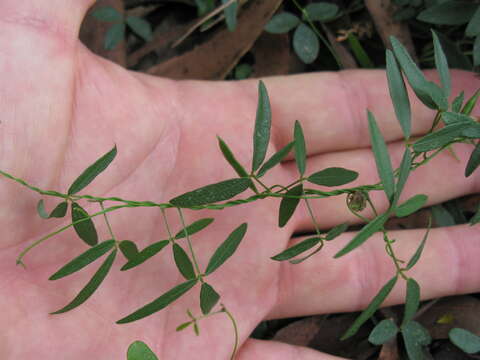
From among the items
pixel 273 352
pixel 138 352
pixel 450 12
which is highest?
pixel 450 12

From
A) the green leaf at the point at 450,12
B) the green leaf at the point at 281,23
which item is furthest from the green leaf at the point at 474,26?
the green leaf at the point at 281,23

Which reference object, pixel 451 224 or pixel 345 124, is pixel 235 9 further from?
A: pixel 451 224

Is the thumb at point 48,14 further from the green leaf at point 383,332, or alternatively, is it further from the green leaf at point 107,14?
the green leaf at point 383,332

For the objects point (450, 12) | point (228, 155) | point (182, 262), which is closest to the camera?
point (228, 155)

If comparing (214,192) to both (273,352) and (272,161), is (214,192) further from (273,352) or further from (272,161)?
(273,352)

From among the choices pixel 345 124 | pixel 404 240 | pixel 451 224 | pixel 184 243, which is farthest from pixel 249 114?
pixel 451 224

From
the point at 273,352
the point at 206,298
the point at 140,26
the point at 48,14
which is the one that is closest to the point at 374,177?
the point at 273,352
